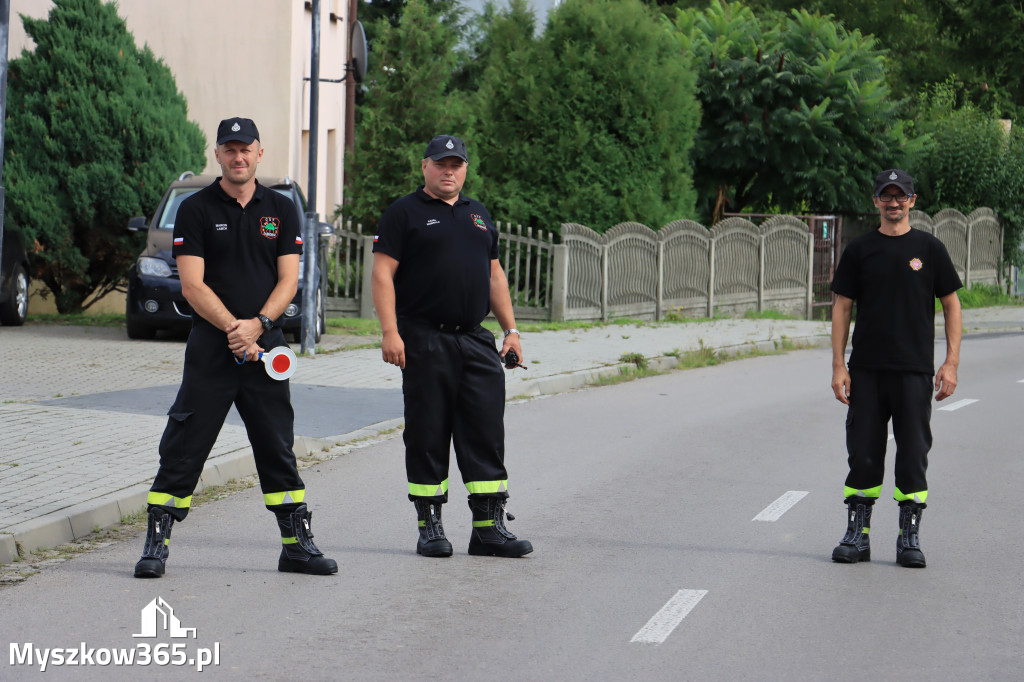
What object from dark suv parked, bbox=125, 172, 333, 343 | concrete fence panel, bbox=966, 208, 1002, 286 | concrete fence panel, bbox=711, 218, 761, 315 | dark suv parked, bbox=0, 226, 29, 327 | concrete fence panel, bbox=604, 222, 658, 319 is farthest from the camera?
concrete fence panel, bbox=966, 208, 1002, 286

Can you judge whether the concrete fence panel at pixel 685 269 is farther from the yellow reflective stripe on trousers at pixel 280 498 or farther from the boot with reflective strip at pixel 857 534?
the yellow reflective stripe on trousers at pixel 280 498

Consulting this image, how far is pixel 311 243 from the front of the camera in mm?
15984

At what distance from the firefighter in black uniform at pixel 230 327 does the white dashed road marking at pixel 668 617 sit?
1.77 m

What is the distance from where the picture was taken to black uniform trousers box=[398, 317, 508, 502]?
6.83 meters

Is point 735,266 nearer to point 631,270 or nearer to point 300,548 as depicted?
point 631,270

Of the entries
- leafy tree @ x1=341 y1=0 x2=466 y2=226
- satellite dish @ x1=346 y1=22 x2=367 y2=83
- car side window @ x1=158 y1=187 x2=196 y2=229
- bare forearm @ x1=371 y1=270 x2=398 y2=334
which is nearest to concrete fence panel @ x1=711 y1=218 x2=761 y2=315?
leafy tree @ x1=341 y1=0 x2=466 y2=226

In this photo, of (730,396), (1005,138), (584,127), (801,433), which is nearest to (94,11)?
(584,127)

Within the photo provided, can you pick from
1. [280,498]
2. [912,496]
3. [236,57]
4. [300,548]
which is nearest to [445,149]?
[280,498]

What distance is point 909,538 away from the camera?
272 inches

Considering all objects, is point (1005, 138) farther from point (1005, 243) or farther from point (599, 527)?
point (599, 527)

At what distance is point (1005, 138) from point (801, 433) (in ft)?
78.7

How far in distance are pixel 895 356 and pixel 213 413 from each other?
3.22 meters

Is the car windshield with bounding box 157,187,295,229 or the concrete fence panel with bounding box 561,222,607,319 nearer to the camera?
the car windshield with bounding box 157,187,295,229

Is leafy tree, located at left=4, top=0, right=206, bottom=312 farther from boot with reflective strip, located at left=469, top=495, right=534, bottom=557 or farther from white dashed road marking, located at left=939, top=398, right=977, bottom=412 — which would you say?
boot with reflective strip, located at left=469, top=495, right=534, bottom=557
